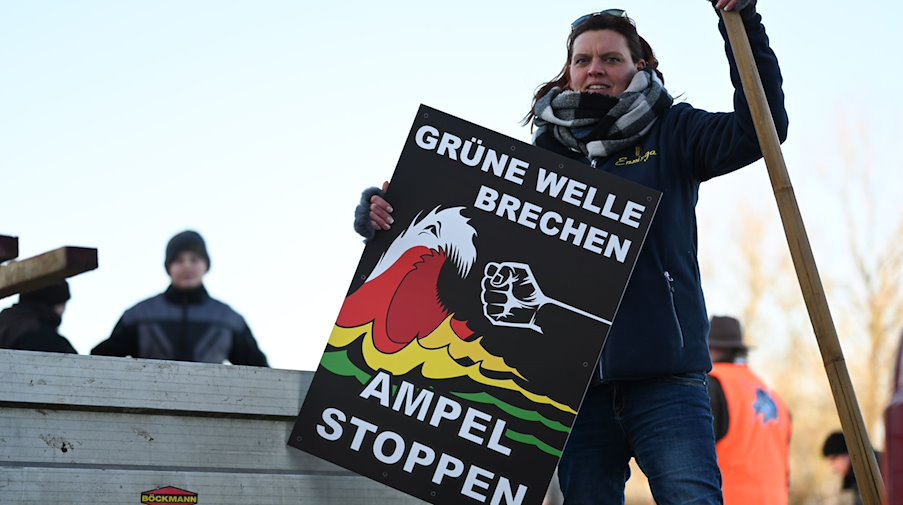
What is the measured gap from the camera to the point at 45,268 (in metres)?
3.81

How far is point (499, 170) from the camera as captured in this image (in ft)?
11.5

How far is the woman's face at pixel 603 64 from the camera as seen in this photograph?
3.58 metres

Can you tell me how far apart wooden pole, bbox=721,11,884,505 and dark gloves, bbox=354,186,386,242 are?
980 mm

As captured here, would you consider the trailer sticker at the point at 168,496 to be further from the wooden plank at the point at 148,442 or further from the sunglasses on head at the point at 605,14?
the sunglasses on head at the point at 605,14

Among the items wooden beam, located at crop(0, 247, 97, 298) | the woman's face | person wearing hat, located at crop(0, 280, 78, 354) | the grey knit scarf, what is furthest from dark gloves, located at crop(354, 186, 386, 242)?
person wearing hat, located at crop(0, 280, 78, 354)

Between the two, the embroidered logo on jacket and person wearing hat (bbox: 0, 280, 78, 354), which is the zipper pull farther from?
person wearing hat (bbox: 0, 280, 78, 354)

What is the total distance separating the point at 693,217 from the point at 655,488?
0.72 m

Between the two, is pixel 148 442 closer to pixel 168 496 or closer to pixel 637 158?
pixel 168 496

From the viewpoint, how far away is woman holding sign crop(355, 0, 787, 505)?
128 inches

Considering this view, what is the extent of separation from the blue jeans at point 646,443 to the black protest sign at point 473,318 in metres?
0.14

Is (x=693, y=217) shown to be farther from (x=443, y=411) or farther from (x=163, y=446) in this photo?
(x=163, y=446)

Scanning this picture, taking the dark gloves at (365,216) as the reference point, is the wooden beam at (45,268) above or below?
below

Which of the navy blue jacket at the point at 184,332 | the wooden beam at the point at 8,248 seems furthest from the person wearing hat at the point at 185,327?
the wooden beam at the point at 8,248

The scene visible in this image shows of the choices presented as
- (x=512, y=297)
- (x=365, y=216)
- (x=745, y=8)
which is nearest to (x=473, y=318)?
(x=512, y=297)
